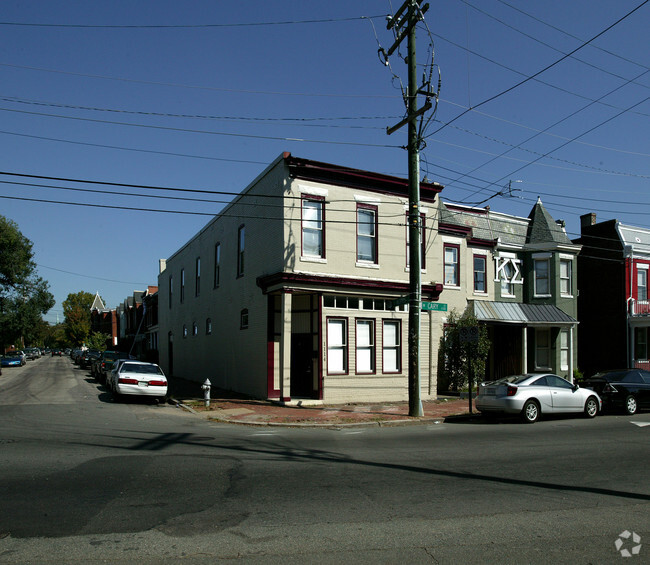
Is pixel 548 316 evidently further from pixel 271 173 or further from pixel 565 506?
pixel 565 506

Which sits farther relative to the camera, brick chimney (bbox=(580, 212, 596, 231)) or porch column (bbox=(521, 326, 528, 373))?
brick chimney (bbox=(580, 212, 596, 231))

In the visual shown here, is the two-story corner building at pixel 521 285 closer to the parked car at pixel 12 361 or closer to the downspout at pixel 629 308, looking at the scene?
the downspout at pixel 629 308

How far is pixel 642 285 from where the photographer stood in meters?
31.6

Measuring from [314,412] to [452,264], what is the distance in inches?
426

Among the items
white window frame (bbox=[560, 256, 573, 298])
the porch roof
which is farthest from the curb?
white window frame (bbox=[560, 256, 573, 298])

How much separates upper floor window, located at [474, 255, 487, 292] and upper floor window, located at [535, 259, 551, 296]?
366 centimetres

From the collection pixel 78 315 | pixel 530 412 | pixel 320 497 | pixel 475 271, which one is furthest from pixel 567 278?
pixel 78 315

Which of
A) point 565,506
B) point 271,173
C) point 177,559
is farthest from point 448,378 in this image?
point 177,559

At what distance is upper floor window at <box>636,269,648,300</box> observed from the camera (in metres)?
31.4

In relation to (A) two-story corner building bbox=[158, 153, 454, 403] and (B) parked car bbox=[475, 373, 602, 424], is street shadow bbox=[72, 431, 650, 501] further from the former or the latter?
(B) parked car bbox=[475, 373, 602, 424]

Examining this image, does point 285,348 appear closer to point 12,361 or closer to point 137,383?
point 137,383

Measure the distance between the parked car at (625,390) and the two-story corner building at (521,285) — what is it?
6.76 meters

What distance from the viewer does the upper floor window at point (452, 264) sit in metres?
24.9

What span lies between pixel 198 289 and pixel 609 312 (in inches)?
917
